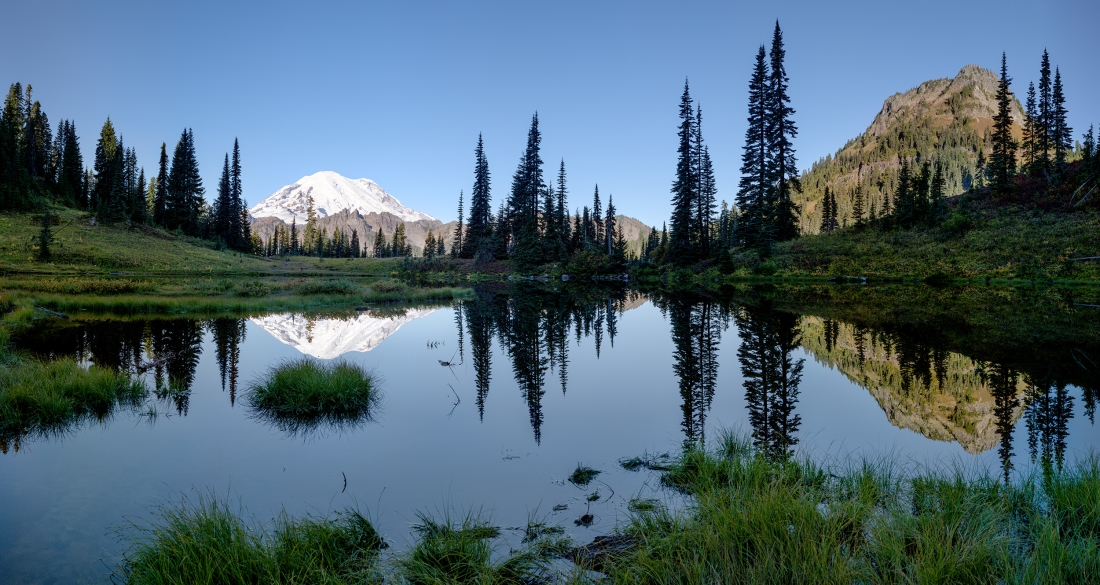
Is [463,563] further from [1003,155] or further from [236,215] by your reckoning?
[236,215]

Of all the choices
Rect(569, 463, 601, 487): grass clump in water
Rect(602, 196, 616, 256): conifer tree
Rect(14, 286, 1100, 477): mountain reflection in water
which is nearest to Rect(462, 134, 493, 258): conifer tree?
Rect(602, 196, 616, 256): conifer tree

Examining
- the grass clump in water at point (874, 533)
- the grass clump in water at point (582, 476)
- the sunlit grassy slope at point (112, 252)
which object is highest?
the sunlit grassy slope at point (112, 252)

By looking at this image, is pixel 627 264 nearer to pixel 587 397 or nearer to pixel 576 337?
pixel 576 337

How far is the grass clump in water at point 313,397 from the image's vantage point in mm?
8797

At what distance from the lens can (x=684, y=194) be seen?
52.6 m

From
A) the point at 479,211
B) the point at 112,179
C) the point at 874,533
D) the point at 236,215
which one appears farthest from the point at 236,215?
the point at 874,533

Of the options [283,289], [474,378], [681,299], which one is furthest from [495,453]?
[283,289]

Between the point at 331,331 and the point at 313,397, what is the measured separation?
11.4 meters

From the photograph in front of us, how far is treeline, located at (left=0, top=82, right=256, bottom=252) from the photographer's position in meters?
72.1

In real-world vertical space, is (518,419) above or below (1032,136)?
below

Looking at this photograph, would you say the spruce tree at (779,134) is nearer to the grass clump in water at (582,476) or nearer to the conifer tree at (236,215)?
the grass clump in water at (582,476)

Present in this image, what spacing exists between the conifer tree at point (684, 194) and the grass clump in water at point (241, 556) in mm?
49269

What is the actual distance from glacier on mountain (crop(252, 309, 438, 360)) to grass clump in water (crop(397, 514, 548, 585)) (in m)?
10.7

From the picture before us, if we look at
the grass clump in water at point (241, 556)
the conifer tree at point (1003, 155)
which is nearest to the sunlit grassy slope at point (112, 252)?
the grass clump in water at point (241, 556)
